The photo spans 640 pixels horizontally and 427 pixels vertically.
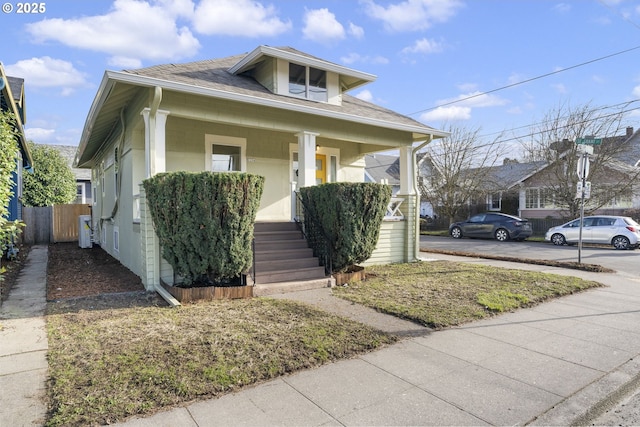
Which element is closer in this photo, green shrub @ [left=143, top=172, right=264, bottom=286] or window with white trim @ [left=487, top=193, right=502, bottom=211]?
green shrub @ [left=143, top=172, right=264, bottom=286]

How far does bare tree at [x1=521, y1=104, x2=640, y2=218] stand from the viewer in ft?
60.1

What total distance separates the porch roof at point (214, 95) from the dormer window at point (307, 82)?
1.13ft

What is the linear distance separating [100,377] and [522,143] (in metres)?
24.0

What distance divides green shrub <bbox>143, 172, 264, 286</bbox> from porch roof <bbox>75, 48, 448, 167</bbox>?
1950 mm

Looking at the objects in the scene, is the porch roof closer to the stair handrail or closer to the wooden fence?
the stair handrail

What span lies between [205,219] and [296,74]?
17.7 feet

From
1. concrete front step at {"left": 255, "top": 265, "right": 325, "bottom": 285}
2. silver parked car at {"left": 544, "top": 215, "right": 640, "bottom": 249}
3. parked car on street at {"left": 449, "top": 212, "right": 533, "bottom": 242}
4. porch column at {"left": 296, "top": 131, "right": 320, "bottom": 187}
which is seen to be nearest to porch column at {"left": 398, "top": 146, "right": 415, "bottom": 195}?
porch column at {"left": 296, "top": 131, "right": 320, "bottom": 187}

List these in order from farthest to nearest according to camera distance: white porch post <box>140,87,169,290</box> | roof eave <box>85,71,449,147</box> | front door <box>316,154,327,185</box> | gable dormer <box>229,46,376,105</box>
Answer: front door <box>316,154,327,185</box>
gable dormer <box>229,46,376,105</box>
white porch post <box>140,87,169,290</box>
roof eave <box>85,71,449,147</box>

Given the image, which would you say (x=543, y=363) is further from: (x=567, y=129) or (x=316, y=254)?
(x=567, y=129)

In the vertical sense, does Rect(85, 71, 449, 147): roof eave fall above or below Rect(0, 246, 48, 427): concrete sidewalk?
above

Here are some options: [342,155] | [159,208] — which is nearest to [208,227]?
[159,208]

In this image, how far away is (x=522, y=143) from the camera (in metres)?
22.0

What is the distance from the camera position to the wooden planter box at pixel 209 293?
229 inches

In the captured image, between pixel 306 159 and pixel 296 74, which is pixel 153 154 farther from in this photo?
pixel 296 74
